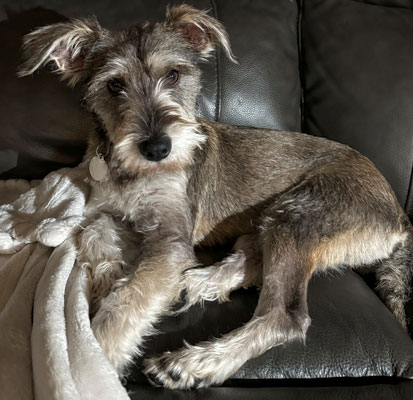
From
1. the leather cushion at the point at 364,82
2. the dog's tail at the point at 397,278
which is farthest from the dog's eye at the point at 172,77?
the dog's tail at the point at 397,278

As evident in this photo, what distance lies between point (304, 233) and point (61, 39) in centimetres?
133

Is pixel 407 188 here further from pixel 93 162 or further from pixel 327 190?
pixel 93 162

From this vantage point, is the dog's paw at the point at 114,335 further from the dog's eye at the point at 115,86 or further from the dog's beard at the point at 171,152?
the dog's eye at the point at 115,86

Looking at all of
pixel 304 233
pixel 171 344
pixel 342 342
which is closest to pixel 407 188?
pixel 304 233

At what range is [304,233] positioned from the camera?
6.34 feet

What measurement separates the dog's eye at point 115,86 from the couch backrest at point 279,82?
48 centimetres

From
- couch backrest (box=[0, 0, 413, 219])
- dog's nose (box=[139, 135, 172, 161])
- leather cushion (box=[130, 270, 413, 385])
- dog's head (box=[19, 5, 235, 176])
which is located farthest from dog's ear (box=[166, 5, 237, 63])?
leather cushion (box=[130, 270, 413, 385])

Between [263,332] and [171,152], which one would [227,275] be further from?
[171,152]

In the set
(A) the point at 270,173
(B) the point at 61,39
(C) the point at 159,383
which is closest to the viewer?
(C) the point at 159,383

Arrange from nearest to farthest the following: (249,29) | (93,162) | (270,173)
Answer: (93,162) → (270,173) → (249,29)

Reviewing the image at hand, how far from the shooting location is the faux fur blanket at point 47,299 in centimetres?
134

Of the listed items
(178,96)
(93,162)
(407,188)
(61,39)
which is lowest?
(407,188)

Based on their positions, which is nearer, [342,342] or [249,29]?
[342,342]

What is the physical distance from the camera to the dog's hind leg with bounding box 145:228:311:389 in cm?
153
